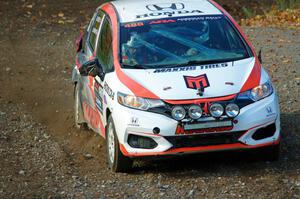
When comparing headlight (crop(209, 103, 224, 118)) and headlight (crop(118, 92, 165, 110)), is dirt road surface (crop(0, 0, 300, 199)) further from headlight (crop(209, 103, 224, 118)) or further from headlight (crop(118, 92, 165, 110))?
headlight (crop(118, 92, 165, 110))

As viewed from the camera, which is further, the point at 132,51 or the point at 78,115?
the point at 78,115

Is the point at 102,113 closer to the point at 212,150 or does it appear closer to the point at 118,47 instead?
the point at 118,47

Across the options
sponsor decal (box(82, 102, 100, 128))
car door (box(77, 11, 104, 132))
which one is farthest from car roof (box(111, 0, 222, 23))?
sponsor decal (box(82, 102, 100, 128))

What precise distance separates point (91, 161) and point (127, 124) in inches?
56.9

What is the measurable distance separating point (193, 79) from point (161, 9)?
5.27ft

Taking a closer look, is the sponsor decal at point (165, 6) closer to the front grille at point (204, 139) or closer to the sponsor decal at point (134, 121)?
the sponsor decal at point (134, 121)

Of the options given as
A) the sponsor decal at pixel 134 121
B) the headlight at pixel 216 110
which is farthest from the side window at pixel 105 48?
the headlight at pixel 216 110

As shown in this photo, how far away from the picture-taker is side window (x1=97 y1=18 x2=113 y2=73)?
10548 millimetres

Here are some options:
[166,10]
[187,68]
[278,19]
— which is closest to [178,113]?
[187,68]

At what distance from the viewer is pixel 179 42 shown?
10.5 metres

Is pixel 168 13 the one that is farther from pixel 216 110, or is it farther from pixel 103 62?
pixel 216 110

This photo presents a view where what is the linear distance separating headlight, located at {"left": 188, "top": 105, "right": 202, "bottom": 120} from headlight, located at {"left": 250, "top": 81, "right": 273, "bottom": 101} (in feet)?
2.01

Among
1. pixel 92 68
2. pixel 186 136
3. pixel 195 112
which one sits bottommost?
pixel 92 68

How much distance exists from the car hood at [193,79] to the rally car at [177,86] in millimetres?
10
